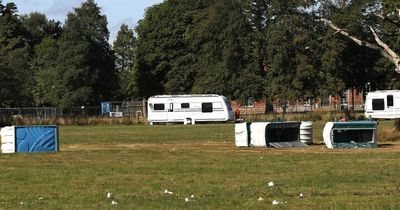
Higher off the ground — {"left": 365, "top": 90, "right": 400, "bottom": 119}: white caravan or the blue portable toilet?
{"left": 365, "top": 90, "right": 400, "bottom": 119}: white caravan

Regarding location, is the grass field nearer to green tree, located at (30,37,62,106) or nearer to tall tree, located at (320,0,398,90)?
tall tree, located at (320,0,398,90)

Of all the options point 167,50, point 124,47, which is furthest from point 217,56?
point 124,47

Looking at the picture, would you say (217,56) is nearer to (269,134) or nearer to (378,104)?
(378,104)

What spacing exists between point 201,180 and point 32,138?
41.4 ft

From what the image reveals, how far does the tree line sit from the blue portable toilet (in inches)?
1342

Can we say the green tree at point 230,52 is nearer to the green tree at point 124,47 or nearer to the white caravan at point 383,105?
the white caravan at point 383,105

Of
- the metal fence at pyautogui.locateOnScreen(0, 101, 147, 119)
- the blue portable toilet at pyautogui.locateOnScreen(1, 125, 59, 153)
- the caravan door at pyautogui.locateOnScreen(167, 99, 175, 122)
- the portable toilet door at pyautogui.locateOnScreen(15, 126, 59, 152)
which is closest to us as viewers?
the blue portable toilet at pyautogui.locateOnScreen(1, 125, 59, 153)

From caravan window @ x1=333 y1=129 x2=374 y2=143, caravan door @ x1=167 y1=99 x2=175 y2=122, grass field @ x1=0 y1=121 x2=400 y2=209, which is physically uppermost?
caravan door @ x1=167 y1=99 x2=175 y2=122

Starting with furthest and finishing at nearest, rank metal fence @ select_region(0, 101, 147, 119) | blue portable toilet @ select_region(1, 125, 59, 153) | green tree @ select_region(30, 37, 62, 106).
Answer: green tree @ select_region(30, 37, 62, 106) < metal fence @ select_region(0, 101, 147, 119) < blue portable toilet @ select_region(1, 125, 59, 153)

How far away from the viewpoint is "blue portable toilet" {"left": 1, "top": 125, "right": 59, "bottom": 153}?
26.1m

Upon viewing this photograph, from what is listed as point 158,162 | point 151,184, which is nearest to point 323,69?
point 158,162

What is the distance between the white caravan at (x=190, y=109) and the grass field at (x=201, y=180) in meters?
42.9

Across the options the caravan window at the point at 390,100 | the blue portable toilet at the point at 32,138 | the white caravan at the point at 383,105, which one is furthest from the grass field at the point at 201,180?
the caravan window at the point at 390,100

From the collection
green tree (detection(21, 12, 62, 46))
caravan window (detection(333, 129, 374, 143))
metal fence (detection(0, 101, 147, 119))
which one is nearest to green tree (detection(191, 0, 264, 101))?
metal fence (detection(0, 101, 147, 119))
